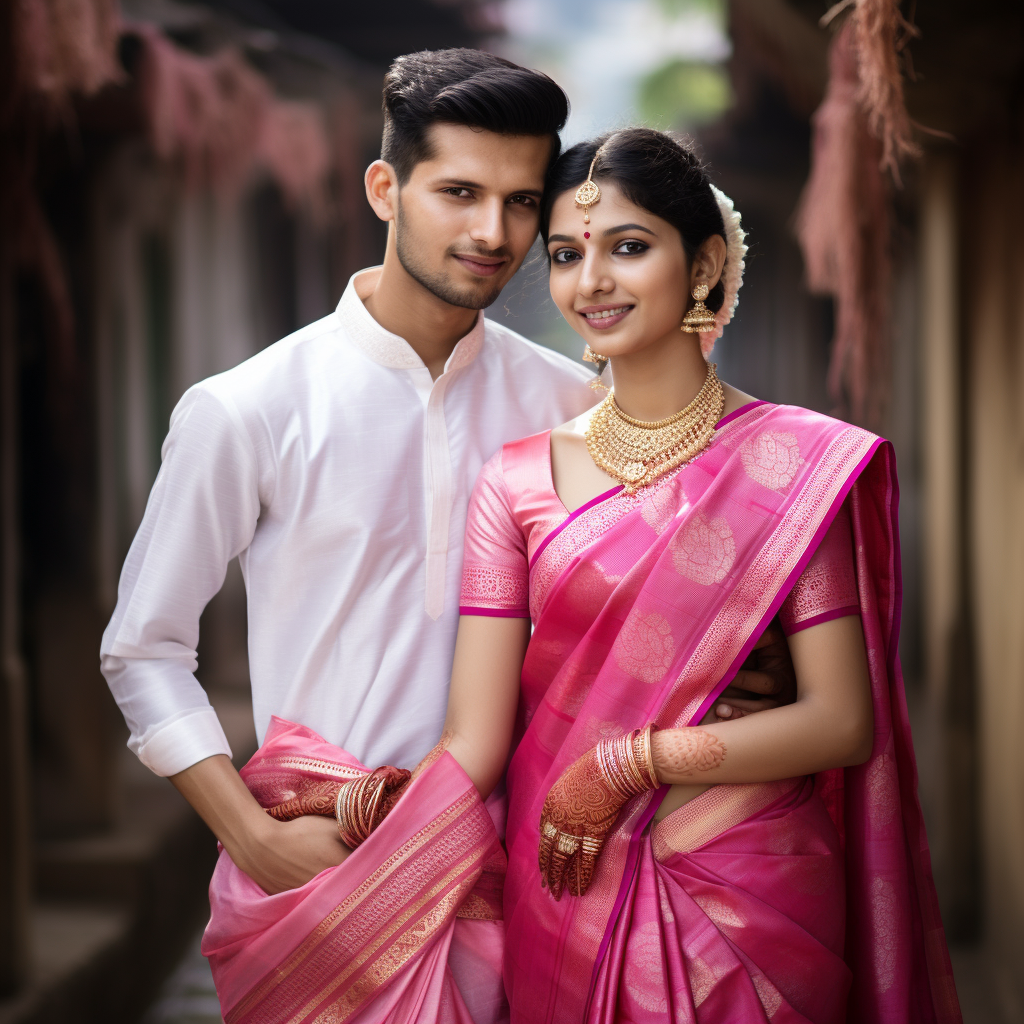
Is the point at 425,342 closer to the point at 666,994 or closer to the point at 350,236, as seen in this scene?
the point at 666,994

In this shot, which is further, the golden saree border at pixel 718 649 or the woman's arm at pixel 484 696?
the woman's arm at pixel 484 696

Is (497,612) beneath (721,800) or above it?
above

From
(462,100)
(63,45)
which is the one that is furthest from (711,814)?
(63,45)

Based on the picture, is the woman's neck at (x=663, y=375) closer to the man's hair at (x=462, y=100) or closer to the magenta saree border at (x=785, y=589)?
the magenta saree border at (x=785, y=589)

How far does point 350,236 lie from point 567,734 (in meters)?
2.91

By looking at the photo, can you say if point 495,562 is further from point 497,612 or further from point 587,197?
point 587,197

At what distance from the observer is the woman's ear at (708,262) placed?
152 cm

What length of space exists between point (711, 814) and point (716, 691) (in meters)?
0.16

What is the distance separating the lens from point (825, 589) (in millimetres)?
1399

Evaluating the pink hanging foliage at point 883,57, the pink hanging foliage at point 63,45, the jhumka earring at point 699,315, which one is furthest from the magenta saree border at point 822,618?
the pink hanging foliage at point 63,45

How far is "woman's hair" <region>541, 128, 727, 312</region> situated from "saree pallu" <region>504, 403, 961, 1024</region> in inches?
11.0

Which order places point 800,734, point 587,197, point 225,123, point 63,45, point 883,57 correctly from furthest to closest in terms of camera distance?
point 225,123, point 63,45, point 883,57, point 587,197, point 800,734

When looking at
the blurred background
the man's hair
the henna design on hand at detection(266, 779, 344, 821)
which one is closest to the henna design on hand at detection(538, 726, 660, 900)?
the henna design on hand at detection(266, 779, 344, 821)

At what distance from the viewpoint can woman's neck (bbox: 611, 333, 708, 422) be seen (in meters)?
1.54
